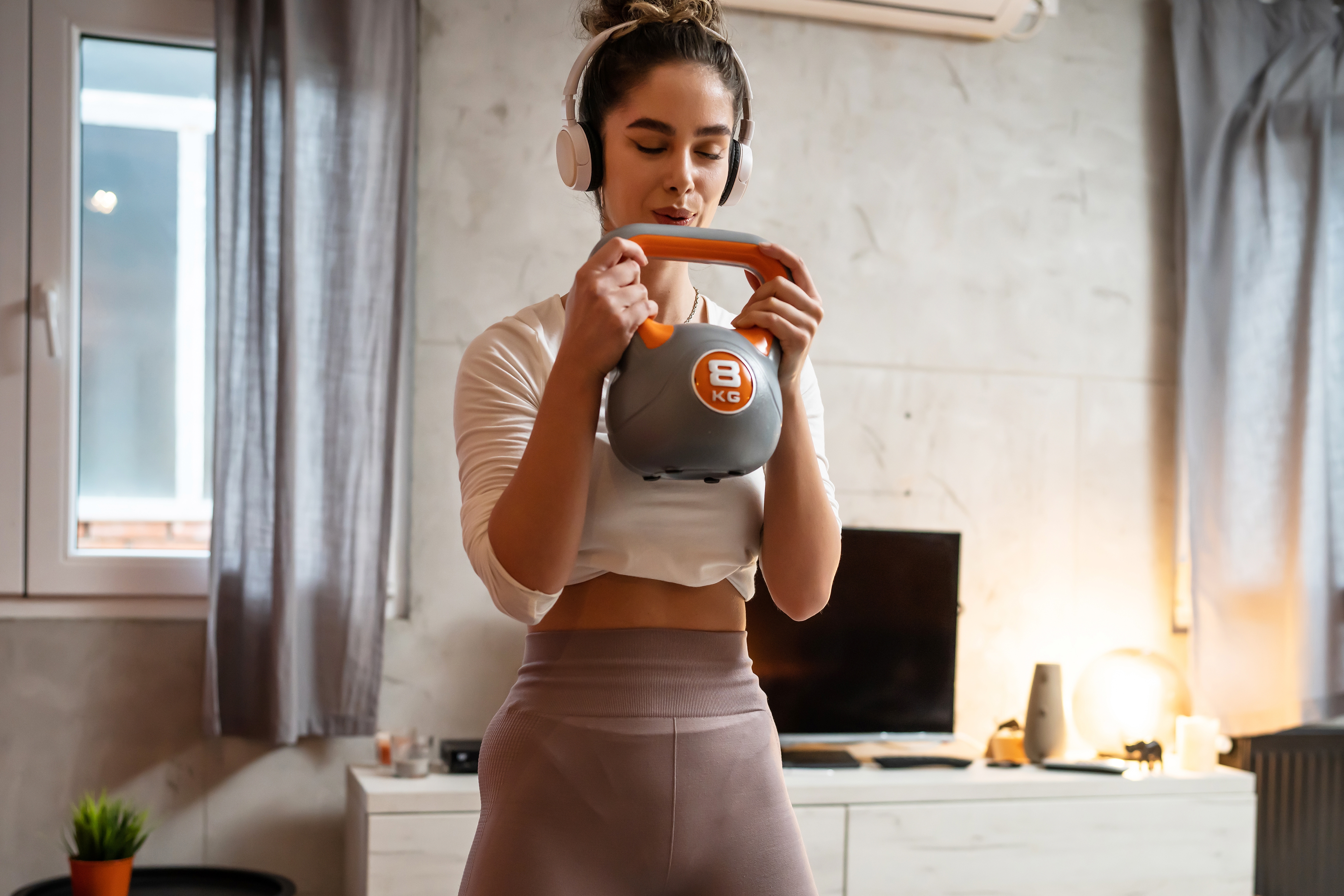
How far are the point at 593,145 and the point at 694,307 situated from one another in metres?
0.18

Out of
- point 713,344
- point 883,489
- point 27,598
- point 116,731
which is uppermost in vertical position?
point 713,344

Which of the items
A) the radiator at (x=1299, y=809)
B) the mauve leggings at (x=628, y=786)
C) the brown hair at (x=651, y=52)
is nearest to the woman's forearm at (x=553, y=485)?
the mauve leggings at (x=628, y=786)

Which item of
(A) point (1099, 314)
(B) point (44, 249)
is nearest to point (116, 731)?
(B) point (44, 249)

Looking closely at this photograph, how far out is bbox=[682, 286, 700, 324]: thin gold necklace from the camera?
3.56 feet

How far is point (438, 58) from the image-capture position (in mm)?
2637

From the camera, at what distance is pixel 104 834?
6.99 feet

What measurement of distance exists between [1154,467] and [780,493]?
7.93 feet

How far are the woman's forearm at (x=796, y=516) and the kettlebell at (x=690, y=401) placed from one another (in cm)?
6

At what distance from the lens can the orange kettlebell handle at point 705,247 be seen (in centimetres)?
87

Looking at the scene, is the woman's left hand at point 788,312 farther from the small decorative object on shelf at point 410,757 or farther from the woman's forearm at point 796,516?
the small decorative object on shelf at point 410,757

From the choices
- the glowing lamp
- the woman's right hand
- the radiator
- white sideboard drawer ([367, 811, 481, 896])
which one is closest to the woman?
the woman's right hand

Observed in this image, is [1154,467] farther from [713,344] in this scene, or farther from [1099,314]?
[713,344]

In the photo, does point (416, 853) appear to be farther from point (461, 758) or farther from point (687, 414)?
point (687, 414)

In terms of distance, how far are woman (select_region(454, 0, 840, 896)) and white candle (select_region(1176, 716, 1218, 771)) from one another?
2.06 metres
